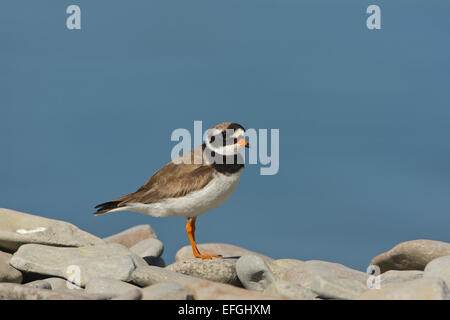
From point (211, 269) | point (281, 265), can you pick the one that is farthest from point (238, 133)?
point (281, 265)

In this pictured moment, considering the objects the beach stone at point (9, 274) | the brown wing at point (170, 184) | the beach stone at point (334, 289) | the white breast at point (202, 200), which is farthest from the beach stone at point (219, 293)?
the beach stone at point (9, 274)

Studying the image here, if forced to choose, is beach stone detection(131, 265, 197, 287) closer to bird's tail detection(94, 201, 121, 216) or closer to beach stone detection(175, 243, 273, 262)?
bird's tail detection(94, 201, 121, 216)

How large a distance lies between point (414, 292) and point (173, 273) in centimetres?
321

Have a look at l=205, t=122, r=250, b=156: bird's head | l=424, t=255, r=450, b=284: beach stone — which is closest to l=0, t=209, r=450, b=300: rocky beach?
l=424, t=255, r=450, b=284: beach stone

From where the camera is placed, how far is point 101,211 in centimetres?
948

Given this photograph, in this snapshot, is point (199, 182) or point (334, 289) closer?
point (334, 289)

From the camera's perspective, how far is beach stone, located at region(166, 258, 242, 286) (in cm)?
Answer: 869

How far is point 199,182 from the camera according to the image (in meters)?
8.79

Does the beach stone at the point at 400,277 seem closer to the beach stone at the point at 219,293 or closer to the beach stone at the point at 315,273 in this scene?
the beach stone at the point at 315,273

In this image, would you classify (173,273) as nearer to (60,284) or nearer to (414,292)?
(60,284)

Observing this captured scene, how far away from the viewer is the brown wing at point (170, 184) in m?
8.82
